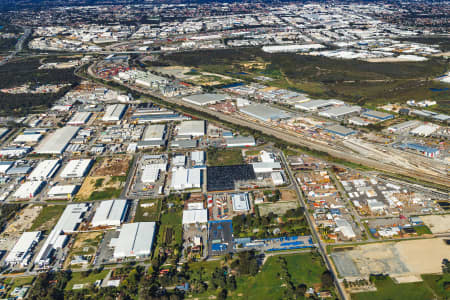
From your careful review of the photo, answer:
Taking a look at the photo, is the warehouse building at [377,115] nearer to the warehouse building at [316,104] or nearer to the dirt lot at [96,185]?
the warehouse building at [316,104]

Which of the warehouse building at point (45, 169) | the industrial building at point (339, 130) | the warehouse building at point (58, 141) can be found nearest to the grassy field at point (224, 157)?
the industrial building at point (339, 130)

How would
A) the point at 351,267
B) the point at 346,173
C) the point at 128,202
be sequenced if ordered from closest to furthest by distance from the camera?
1. the point at 351,267
2. the point at 128,202
3. the point at 346,173

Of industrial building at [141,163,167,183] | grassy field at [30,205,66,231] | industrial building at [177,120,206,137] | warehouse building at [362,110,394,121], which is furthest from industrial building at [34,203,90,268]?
warehouse building at [362,110,394,121]

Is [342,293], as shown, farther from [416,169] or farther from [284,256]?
[416,169]

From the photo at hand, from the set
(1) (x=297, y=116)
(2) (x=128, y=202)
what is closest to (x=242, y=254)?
(2) (x=128, y=202)

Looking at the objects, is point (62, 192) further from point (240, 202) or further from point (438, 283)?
point (438, 283)

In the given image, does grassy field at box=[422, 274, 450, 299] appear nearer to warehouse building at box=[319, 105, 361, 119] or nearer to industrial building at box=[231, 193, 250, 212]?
industrial building at box=[231, 193, 250, 212]

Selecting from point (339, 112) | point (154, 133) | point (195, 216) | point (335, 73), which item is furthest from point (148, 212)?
point (335, 73)

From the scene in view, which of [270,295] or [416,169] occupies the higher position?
[416,169]
